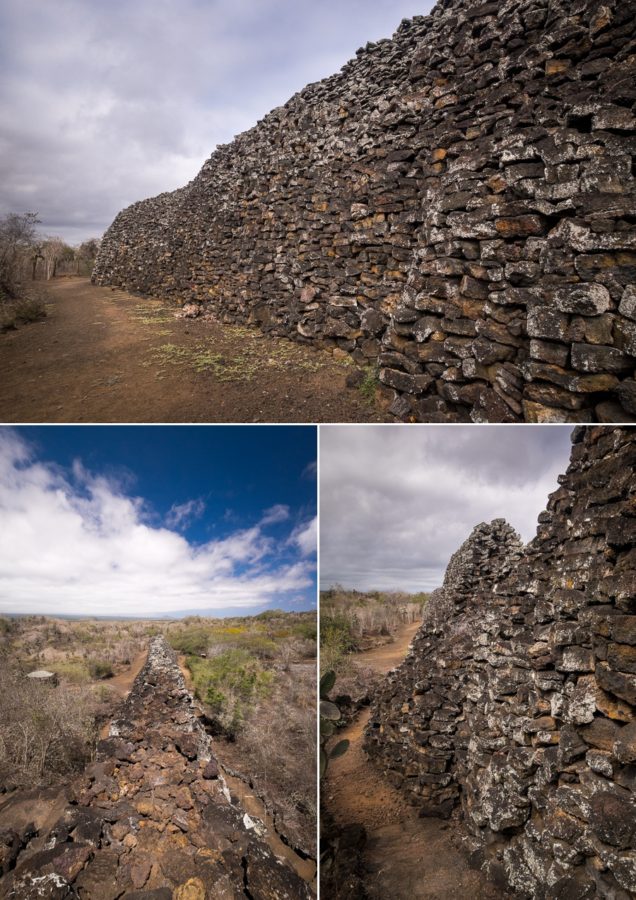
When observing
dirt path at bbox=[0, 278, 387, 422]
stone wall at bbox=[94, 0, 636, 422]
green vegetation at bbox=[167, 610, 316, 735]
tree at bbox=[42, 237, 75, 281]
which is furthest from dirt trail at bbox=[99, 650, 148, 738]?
tree at bbox=[42, 237, 75, 281]

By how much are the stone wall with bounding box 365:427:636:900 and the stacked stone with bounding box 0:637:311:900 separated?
217 cm

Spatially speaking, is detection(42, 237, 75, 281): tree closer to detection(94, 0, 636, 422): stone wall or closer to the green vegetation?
detection(94, 0, 636, 422): stone wall

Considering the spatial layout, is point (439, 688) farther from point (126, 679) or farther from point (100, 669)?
point (100, 669)

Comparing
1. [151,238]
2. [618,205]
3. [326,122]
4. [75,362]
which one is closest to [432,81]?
[326,122]

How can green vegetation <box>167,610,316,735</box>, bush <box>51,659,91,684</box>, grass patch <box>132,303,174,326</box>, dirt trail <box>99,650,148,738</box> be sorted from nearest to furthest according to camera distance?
bush <box>51,659,91,684</box> < dirt trail <box>99,650,148,738</box> < green vegetation <box>167,610,316,735</box> < grass patch <box>132,303,174,326</box>

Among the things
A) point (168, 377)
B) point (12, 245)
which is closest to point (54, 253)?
point (12, 245)

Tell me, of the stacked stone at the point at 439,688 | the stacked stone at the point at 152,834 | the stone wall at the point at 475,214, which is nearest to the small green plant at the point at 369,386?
the stone wall at the point at 475,214

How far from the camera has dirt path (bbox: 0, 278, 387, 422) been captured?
6832mm

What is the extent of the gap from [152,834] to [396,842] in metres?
3.09

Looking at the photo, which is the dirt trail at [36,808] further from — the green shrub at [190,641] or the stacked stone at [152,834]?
the green shrub at [190,641]

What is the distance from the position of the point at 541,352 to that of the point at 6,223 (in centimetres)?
2578

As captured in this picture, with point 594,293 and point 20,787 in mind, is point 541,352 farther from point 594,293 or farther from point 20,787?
point 20,787

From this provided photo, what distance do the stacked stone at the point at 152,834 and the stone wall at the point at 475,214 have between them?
528 cm

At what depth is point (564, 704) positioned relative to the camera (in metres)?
3.85
